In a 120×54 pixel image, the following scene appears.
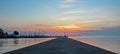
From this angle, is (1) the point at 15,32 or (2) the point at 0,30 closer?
(2) the point at 0,30

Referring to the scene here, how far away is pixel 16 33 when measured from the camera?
199750 mm

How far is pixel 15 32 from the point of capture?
19900 cm

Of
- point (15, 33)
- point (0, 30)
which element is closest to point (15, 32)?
point (15, 33)

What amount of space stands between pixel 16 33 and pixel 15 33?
103 cm

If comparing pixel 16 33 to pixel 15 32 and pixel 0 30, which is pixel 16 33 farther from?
pixel 0 30

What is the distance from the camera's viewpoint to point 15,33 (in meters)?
199

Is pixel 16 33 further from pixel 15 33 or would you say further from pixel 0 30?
pixel 0 30

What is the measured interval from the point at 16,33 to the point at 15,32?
4.44ft

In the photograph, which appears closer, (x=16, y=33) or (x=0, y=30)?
(x=0, y=30)

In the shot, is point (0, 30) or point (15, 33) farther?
point (15, 33)

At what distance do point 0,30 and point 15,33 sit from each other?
3607 cm

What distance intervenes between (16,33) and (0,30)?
1453 inches
